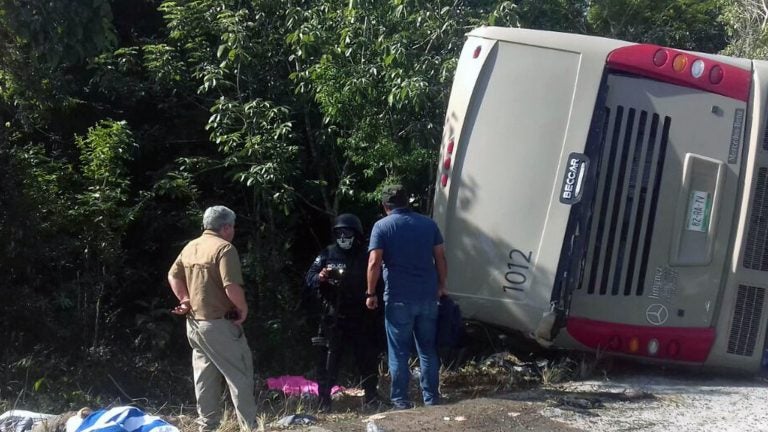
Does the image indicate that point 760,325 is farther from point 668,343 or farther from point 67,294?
point 67,294

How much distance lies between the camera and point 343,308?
700 centimetres

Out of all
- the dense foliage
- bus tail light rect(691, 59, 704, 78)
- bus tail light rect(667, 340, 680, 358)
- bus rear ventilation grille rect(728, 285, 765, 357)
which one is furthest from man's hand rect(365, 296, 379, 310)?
bus tail light rect(691, 59, 704, 78)

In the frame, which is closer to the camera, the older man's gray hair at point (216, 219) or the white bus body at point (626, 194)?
the older man's gray hair at point (216, 219)

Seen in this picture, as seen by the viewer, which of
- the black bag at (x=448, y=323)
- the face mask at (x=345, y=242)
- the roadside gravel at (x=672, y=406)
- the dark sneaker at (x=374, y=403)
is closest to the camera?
the roadside gravel at (x=672, y=406)

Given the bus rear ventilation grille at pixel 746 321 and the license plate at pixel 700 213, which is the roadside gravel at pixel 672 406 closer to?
the bus rear ventilation grille at pixel 746 321

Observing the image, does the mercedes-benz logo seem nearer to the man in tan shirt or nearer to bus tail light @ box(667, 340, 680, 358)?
bus tail light @ box(667, 340, 680, 358)

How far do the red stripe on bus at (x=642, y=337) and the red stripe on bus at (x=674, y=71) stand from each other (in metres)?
1.75

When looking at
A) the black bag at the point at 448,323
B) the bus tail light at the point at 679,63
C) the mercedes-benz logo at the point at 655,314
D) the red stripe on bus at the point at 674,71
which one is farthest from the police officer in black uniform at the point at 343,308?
the bus tail light at the point at 679,63

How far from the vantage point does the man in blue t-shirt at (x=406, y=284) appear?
6391 mm

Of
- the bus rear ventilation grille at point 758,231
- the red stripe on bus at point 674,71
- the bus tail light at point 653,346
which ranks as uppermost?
the red stripe on bus at point 674,71

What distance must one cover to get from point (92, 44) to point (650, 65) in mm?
4536

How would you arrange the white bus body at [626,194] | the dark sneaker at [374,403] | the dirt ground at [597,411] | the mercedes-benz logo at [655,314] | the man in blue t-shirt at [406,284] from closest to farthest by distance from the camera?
the dirt ground at [597,411], the man in blue t-shirt at [406,284], the white bus body at [626,194], the mercedes-benz logo at [655,314], the dark sneaker at [374,403]

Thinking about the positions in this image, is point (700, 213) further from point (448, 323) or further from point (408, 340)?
point (408, 340)

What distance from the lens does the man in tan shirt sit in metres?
5.97
